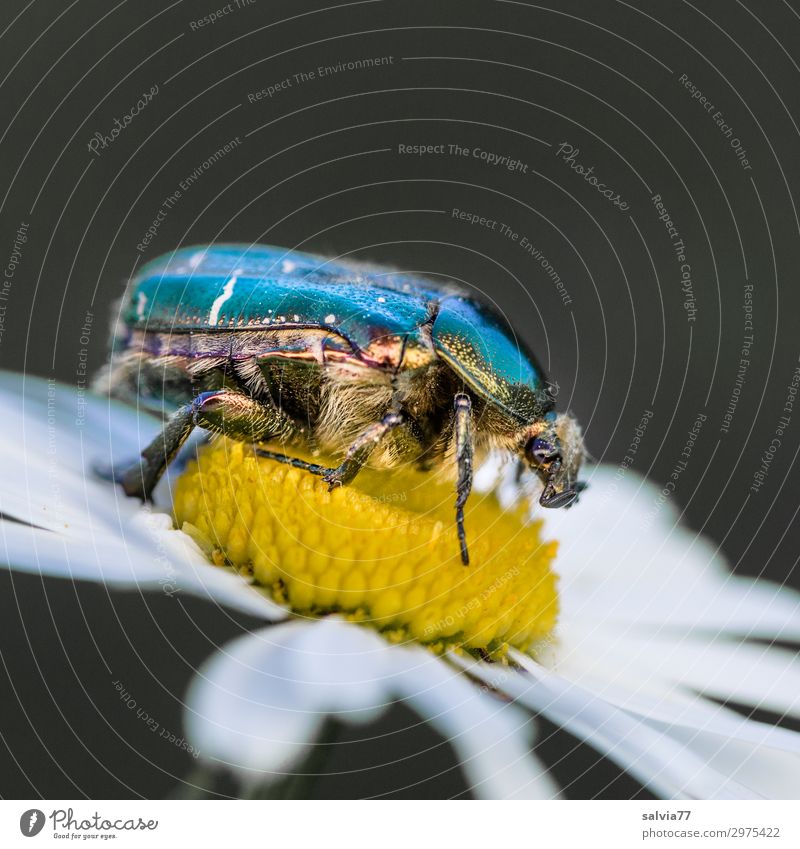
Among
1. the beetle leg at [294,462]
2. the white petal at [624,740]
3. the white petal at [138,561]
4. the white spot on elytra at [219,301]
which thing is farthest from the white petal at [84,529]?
the white petal at [624,740]

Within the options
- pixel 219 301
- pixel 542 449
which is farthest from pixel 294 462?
pixel 542 449

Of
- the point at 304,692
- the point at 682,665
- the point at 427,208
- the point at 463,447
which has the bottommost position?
the point at 304,692

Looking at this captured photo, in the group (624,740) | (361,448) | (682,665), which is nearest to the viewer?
(361,448)

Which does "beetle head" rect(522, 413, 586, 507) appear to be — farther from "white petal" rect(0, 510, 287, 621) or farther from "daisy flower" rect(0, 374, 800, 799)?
"white petal" rect(0, 510, 287, 621)

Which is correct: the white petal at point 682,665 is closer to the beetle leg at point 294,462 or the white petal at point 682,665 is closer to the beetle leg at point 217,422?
the beetle leg at point 294,462

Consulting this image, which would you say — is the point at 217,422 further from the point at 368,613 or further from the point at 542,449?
the point at 542,449

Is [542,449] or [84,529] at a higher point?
[542,449]
